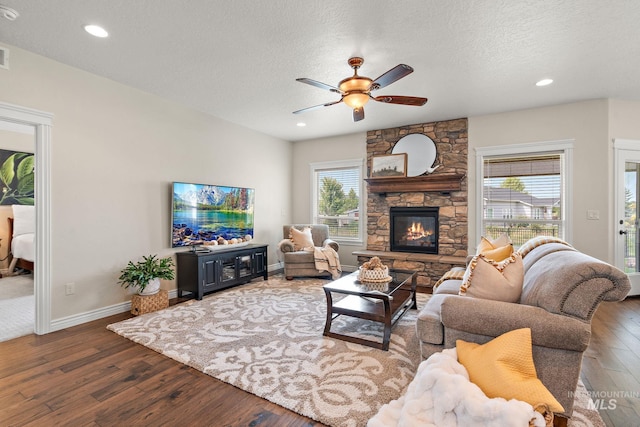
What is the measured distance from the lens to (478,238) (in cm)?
474

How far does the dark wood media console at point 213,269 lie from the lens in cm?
394

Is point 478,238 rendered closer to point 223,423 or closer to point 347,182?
point 347,182

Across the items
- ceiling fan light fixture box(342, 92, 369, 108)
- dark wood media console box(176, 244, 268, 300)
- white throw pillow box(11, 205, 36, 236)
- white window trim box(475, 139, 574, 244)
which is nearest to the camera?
ceiling fan light fixture box(342, 92, 369, 108)

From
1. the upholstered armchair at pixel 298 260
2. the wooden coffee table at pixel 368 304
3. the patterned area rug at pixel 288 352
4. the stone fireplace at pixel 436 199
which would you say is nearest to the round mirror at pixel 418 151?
the stone fireplace at pixel 436 199

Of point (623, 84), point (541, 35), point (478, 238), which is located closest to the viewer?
point (541, 35)

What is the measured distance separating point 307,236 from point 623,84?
4.60m

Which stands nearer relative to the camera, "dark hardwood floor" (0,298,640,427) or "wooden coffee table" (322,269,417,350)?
"dark hardwood floor" (0,298,640,427)

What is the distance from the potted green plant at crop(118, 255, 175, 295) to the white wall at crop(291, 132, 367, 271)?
3187mm

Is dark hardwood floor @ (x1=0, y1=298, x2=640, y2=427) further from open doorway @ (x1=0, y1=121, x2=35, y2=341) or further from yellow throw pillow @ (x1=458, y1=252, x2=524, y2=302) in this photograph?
open doorway @ (x1=0, y1=121, x2=35, y2=341)

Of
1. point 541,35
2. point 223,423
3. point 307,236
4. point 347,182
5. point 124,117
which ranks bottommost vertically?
point 223,423

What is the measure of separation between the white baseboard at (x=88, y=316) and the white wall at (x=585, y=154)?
5752mm

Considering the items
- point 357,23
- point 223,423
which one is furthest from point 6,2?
point 223,423

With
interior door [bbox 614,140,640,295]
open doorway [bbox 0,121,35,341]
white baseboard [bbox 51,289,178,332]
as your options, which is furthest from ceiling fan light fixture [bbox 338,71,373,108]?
open doorway [bbox 0,121,35,341]

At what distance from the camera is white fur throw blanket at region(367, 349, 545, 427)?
1229 mm
